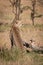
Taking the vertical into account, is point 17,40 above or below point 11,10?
below

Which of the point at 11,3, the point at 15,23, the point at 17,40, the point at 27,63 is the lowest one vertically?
the point at 27,63

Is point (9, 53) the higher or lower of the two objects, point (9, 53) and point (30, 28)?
the lower

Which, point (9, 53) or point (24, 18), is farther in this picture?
point (24, 18)

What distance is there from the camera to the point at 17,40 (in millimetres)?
2670

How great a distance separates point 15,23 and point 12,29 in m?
0.08

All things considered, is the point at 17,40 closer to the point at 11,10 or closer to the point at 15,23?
the point at 15,23

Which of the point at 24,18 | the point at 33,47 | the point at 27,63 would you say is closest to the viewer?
the point at 27,63

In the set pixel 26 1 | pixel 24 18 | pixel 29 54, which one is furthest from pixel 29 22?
pixel 29 54

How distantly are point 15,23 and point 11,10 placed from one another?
24 centimetres

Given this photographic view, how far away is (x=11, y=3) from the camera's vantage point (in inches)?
115

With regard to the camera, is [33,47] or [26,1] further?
[26,1]

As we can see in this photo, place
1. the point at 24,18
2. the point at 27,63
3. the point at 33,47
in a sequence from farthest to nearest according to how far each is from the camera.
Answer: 1. the point at 24,18
2. the point at 33,47
3. the point at 27,63

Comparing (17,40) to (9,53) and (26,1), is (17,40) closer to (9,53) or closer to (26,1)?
(9,53)

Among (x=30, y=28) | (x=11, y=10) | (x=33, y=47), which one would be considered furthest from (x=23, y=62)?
(x=11, y=10)
